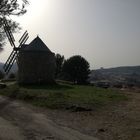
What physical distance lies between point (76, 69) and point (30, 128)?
201 ft

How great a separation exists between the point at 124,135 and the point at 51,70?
3224 cm

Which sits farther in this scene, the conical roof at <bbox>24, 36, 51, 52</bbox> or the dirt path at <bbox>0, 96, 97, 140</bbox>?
the conical roof at <bbox>24, 36, 51, 52</bbox>

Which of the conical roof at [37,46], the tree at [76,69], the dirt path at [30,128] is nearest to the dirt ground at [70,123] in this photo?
the dirt path at [30,128]

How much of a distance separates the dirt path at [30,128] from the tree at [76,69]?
54633mm

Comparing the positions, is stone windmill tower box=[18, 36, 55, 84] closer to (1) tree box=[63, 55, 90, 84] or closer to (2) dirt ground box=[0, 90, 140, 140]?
(2) dirt ground box=[0, 90, 140, 140]

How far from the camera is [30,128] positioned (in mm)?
16297

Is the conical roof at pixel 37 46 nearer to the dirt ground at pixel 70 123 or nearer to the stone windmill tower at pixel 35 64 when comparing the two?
the stone windmill tower at pixel 35 64

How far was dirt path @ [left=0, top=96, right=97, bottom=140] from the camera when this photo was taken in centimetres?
1434

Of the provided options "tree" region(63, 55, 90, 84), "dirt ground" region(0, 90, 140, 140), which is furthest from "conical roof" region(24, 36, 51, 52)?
"tree" region(63, 55, 90, 84)

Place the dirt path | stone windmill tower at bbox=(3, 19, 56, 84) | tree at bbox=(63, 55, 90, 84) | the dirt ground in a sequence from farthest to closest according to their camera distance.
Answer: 1. tree at bbox=(63, 55, 90, 84)
2. stone windmill tower at bbox=(3, 19, 56, 84)
3. the dirt ground
4. the dirt path

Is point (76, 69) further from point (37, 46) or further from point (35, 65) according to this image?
point (35, 65)

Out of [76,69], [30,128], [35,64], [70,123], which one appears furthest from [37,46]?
[76,69]

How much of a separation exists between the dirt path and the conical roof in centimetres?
2383

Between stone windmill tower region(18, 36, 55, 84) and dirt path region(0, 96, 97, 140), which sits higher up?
stone windmill tower region(18, 36, 55, 84)
